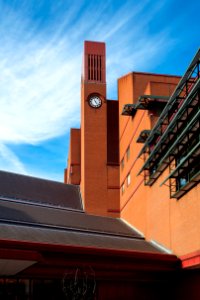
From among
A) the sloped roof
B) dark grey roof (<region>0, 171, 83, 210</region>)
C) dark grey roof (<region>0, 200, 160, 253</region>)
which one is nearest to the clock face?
dark grey roof (<region>0, 171, 83, 210</region>)

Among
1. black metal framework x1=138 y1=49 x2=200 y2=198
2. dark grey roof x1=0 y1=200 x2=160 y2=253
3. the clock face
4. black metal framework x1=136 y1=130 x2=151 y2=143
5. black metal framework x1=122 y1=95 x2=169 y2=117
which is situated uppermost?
the clock face

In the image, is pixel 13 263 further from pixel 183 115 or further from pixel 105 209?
pixel 105 209

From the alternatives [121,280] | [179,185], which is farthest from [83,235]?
[179,185]

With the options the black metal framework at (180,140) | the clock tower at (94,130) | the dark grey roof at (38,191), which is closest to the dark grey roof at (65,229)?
the black metal framework at (180,140)

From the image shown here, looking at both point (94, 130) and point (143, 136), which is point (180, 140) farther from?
point (94, 130)

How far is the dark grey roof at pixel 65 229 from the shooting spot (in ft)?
72.0

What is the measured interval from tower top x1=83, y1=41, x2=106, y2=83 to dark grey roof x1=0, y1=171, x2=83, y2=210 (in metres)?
12.4

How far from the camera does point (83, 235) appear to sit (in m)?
25.3

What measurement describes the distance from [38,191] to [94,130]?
10.7 metres

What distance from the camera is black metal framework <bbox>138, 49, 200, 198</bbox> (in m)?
20.4

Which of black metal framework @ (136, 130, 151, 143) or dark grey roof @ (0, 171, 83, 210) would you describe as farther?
dark grey roof @ (0, 171, 83, 210)

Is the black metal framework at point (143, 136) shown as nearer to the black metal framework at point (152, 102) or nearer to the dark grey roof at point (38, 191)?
the black metal framework at point (152, 102)

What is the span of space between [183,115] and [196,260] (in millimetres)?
6747

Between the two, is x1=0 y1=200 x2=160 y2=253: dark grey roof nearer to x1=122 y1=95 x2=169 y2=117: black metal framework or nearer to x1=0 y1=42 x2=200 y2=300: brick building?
x1=0 y1=42 x2=200 y2=300: brick building
